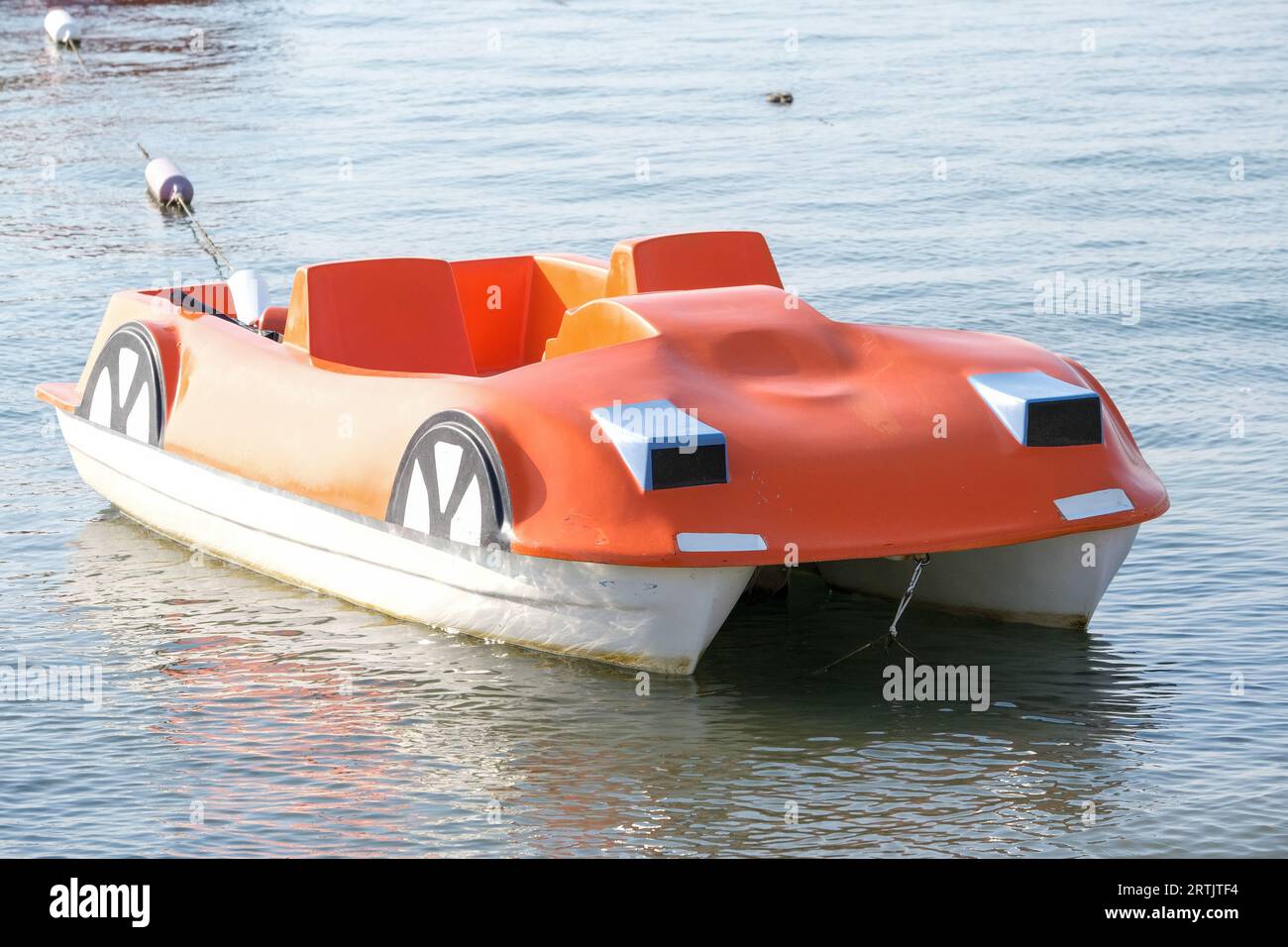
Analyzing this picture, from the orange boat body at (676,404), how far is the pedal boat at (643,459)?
0.5 inches

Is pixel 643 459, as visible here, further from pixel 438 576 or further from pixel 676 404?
pixel 438 576

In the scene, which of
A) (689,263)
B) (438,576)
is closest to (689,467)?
(438,576)

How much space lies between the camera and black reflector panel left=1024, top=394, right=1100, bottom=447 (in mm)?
9289

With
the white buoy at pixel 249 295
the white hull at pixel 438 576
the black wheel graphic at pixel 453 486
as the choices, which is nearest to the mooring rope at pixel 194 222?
the white buoy at pixel 249 295

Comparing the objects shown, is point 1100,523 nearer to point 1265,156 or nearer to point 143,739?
point 143,739

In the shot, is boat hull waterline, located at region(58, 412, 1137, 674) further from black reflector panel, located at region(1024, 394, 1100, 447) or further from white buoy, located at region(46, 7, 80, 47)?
white buoy, located at region(46, 7, 80, 47)

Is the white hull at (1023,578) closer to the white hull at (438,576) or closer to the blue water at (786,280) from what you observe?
the blue water at (786,280)

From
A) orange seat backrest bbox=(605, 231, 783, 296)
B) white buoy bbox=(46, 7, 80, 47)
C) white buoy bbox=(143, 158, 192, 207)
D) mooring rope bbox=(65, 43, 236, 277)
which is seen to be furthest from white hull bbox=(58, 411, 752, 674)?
white buoy bbox=(46, 7, 80, 47)

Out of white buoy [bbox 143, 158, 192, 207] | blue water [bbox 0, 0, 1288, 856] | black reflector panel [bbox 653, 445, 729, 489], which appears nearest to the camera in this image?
blue water [bbox 0, 0, 1288, 856]

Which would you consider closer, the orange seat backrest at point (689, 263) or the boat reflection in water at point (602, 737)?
the boat reflection in water at point (602, 737)

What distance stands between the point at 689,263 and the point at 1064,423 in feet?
8.85

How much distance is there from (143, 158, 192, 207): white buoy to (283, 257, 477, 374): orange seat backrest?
11.9m

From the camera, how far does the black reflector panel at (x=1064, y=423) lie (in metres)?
9.29
